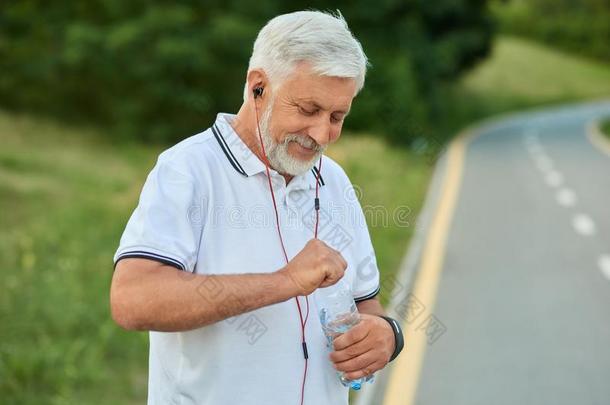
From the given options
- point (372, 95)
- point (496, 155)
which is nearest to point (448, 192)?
point (496, 155)

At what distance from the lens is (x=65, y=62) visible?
2120 centimetres

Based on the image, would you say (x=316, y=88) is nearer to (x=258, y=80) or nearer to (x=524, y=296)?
(x=258, y=80)

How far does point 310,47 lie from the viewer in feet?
6.86

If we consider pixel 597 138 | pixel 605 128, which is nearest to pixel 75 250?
pixel 597 138

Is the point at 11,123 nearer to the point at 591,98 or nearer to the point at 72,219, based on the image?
the point at 72,219

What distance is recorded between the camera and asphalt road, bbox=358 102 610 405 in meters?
5.95

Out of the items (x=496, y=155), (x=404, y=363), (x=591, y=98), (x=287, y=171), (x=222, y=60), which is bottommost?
(x=591, y=98)

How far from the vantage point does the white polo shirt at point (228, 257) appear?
6.73 ft

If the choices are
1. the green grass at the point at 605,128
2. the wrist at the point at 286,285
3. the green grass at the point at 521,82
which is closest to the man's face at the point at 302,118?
the wrist at the point at 286,285

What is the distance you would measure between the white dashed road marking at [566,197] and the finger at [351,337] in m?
11.4

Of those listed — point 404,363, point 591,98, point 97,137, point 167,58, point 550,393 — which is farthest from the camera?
point 591,98

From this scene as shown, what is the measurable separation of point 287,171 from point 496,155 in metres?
18.4

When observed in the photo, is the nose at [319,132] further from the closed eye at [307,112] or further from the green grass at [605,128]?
the green grass at [605,128]

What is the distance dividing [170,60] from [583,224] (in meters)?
11.7
